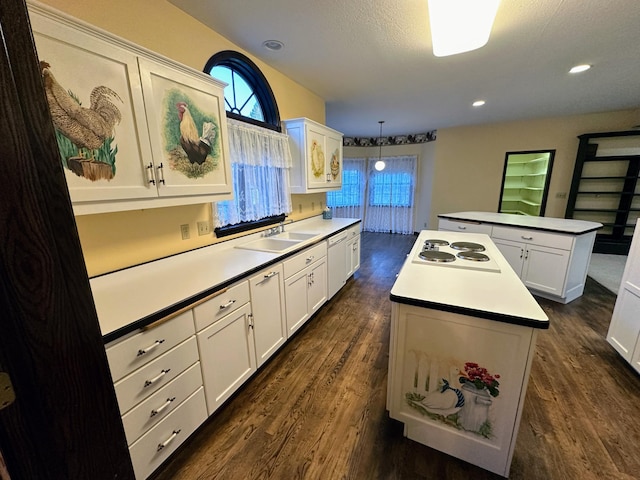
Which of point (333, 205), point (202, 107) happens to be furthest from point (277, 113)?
point (333, 205)

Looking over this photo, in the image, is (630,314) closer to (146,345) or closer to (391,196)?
(146,345)

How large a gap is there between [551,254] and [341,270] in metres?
2.41

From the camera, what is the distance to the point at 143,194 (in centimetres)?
145

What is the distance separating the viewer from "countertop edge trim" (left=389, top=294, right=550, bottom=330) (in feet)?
3.66

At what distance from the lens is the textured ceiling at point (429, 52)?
72.2 inches

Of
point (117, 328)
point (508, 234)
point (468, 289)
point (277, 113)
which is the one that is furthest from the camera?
point (508, 234)

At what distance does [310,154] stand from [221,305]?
2.12 m

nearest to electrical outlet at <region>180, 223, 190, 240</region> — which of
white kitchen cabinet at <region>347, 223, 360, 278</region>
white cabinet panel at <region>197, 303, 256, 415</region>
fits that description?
white cabinet panel at <region>197, 303, 256, 415</region>

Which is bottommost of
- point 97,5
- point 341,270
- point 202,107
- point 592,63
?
point 341,270

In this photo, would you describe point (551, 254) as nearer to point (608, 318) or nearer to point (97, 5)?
point (608, 318)

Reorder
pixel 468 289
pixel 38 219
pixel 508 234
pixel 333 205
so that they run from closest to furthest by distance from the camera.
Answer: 1. pixel 38 219
2. pixel 468 289
3. pixel 508 234
4. pixel 333 205

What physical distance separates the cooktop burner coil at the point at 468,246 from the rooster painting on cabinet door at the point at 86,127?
244 centimetres

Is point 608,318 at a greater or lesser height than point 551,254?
lesser

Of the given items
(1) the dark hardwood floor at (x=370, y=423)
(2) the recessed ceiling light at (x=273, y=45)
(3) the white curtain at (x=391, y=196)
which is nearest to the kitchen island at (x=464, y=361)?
(1) the dark hardwood floor at (x=370, y=423)
